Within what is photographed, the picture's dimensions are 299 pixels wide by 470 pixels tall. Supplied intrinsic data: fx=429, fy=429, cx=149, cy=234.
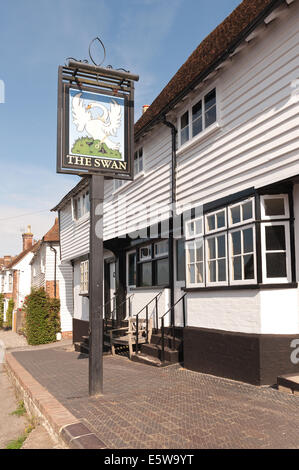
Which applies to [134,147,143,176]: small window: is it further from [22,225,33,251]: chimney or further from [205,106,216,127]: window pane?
[22,225,33,251]: chimney

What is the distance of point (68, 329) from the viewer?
76.2 ft

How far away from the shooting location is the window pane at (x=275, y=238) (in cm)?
673

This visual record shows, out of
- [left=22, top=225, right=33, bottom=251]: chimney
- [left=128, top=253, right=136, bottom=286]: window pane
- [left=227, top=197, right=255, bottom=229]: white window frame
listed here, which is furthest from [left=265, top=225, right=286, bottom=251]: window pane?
[left=22, top=225, right=33, bottom=251]: chimney

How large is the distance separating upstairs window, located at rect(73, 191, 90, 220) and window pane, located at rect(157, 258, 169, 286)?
6126mm

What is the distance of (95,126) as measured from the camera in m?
6.95

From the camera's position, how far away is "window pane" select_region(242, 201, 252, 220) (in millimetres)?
7102

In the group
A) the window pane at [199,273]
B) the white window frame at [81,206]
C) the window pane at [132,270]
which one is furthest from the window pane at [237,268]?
the white window frame at [81,206]

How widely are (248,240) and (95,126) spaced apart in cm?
311

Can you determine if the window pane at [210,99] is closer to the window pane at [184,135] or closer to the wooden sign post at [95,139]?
the window pane at [184,135]

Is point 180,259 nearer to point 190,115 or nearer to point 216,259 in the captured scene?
point 216,259

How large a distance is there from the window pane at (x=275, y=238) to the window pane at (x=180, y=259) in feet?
11.9

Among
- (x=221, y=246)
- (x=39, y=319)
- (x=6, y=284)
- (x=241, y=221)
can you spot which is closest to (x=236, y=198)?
(x=241, y=221)

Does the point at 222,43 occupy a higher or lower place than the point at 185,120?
higher
